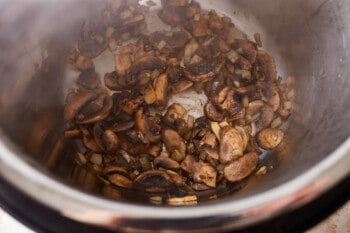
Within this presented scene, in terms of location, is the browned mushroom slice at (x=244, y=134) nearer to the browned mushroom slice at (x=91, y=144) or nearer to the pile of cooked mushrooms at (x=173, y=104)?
the pile of cooked mushrooms at (x=173, y=104)

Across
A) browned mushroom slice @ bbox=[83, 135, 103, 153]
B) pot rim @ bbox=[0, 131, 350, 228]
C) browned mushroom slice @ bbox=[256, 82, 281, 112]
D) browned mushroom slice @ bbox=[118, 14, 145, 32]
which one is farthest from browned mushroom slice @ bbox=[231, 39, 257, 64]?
pot rim @ bbox=[0, 131, 350, 228]

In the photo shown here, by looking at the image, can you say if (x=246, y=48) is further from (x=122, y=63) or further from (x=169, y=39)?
(x=122, y=63)

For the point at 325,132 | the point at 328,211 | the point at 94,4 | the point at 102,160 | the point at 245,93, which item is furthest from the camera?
the point at 94,4

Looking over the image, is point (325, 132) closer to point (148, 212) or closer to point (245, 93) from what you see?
point (245, 93)

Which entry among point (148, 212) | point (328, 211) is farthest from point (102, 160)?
point (328, 211)

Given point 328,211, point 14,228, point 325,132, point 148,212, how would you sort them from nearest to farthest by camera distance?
point 148,212 → point 328,211 → point 325,132 → point 14,228

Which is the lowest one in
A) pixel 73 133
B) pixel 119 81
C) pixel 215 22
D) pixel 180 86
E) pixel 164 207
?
pixel 73 133

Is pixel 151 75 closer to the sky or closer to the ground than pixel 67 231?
closer to the ground

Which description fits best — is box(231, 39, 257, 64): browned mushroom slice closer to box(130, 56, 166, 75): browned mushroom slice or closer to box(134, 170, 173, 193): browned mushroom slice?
box(130, 56, 166, 75): browned mushroom slice

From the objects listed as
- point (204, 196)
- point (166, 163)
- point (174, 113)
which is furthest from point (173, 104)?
point (204, 196)
